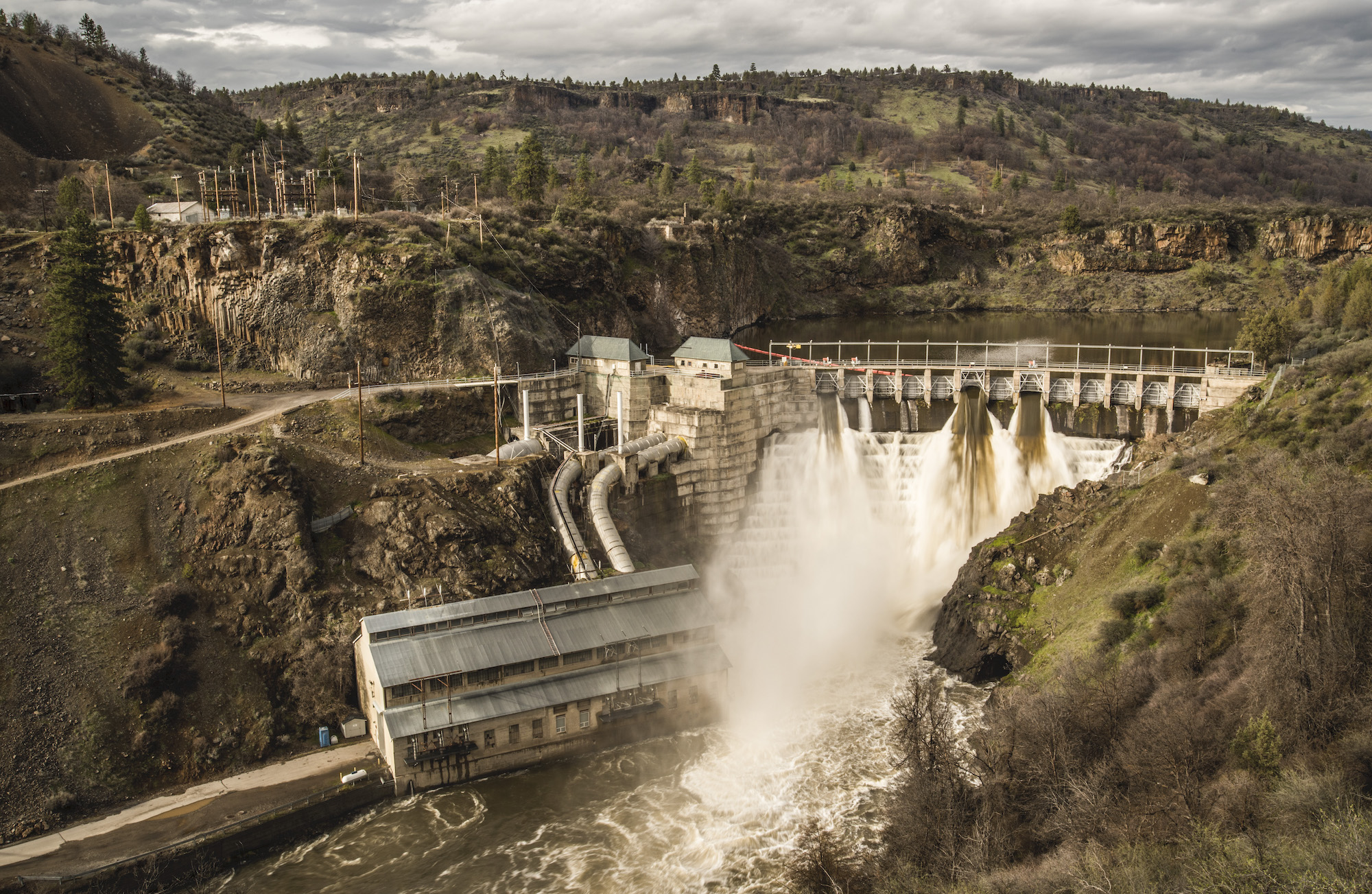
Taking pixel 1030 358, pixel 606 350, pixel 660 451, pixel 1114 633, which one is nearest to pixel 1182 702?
pixel 1114 633

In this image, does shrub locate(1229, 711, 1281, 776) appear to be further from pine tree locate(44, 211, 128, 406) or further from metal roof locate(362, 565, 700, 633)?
pine tree locate(44, 211, 128, 406)

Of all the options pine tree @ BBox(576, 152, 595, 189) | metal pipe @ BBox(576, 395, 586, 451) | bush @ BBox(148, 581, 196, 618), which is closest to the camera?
bush @ BBox(148, 581, 196, 618)

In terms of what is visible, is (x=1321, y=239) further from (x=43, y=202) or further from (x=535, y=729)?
(x=43, y=202)

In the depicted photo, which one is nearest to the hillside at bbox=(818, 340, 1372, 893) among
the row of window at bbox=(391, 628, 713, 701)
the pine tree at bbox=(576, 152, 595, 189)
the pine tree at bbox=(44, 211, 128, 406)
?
the row of window at bbox=(391, 628, 713, 701)

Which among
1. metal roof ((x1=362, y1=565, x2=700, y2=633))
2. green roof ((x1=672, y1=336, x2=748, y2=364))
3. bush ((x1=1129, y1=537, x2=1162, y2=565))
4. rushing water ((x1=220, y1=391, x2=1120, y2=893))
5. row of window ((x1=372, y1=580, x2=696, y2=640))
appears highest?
green roof ((x1=672, y1=336, x2=748, y2=364))

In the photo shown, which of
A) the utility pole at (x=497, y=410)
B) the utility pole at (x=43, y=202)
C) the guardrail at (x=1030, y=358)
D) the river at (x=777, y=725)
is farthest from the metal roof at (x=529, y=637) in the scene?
the utility pole at (x=43, y=202)
